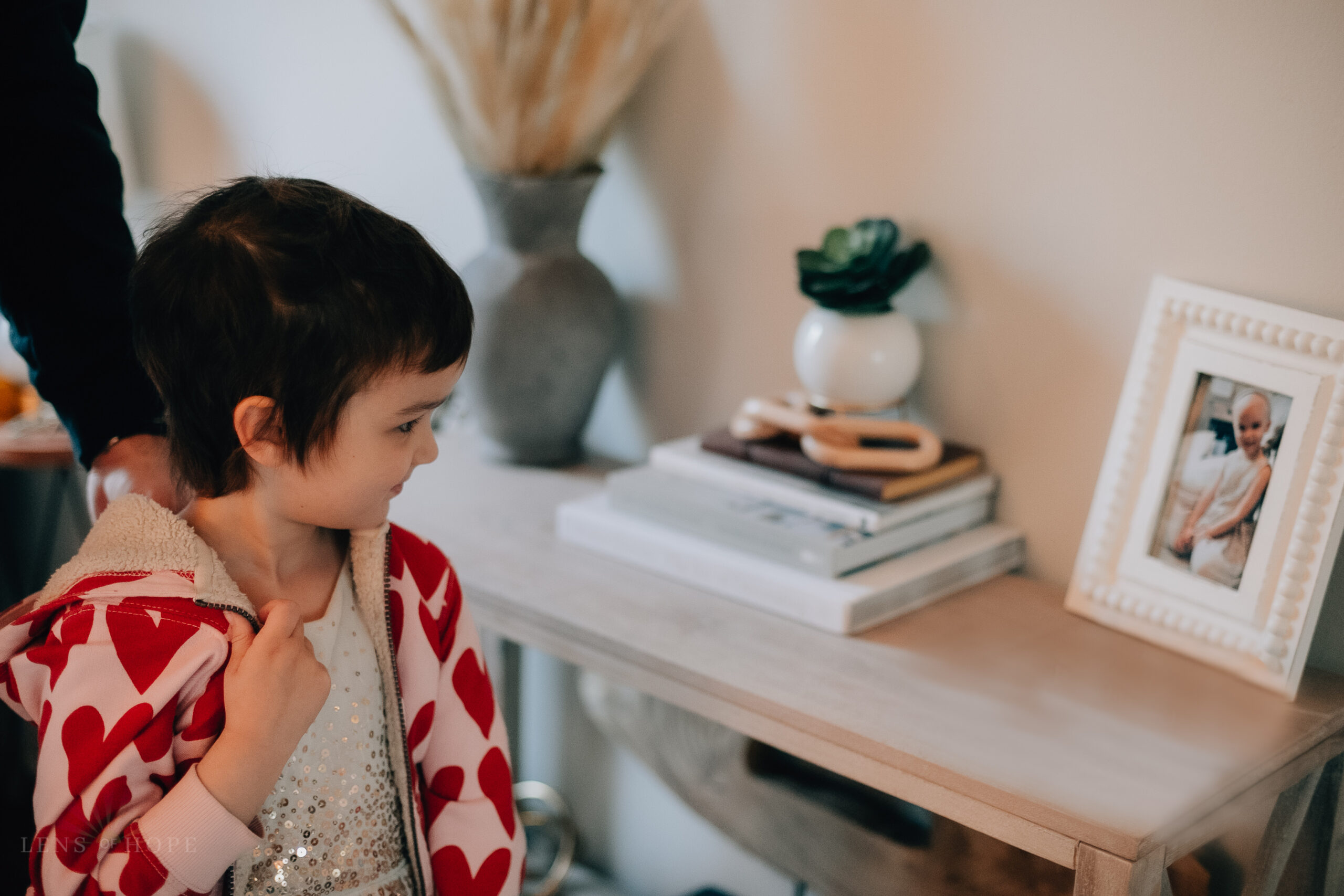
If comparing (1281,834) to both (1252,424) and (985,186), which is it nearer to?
(1252,424)

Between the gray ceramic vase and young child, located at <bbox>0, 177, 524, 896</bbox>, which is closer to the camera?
young child, located at <bbox>0, 177, 524, 896</bbox>

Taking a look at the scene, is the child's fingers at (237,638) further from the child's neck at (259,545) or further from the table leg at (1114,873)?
the table leg at (1114,873)

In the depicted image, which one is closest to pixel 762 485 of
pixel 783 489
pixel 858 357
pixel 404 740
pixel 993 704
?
pixel 783 489

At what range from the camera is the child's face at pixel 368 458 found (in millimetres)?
788

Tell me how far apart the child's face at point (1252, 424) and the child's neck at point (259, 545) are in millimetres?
783

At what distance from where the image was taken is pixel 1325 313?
981 mm

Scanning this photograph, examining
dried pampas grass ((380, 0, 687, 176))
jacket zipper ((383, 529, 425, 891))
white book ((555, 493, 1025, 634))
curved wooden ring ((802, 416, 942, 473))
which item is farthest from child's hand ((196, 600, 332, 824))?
dried pampas grass ((380, 0, 687, 176))

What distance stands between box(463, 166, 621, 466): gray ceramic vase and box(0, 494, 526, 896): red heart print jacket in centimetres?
48

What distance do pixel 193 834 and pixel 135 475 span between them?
35cm

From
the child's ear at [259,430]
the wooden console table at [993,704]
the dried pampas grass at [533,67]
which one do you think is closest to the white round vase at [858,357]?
the wooden console table at [993,704]

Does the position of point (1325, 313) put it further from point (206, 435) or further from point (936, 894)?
point (206, 435)

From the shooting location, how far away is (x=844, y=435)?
1.18 meters

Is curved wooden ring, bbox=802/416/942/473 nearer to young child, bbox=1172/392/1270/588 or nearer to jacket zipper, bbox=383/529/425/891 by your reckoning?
young child, bbox=1172/392/1270/588

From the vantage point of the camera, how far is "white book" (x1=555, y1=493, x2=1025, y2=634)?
1.06 meters
